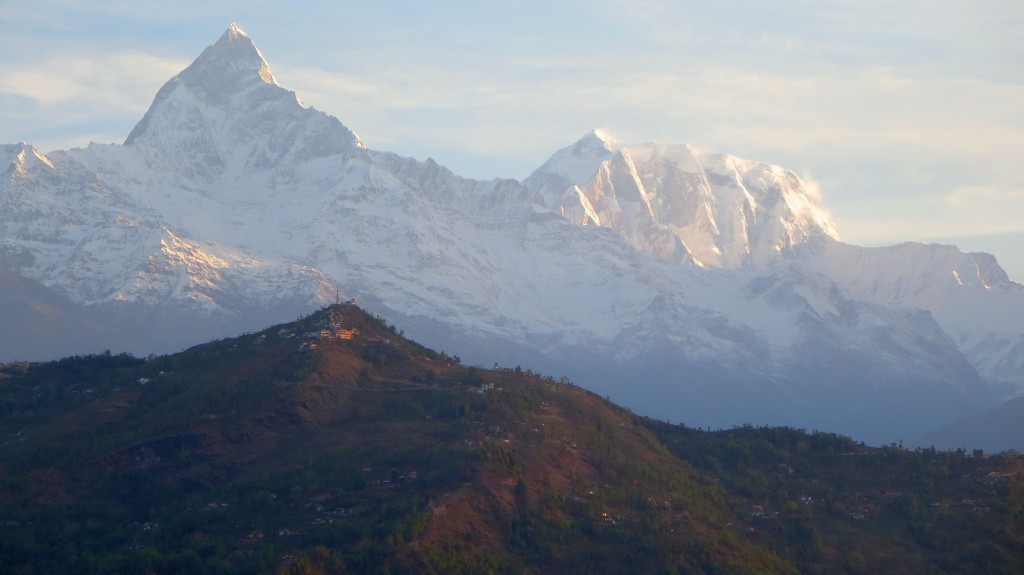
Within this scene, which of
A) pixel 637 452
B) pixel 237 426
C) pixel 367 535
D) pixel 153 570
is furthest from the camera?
pixel 637 452

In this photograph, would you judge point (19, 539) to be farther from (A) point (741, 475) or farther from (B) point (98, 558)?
(A) point (741, 475)

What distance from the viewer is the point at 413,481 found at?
376ft

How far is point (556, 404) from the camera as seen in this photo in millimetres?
139750

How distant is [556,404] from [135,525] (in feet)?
140

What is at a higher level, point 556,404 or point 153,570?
point 556,404

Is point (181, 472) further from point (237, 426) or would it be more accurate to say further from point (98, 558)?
point (98, 558)

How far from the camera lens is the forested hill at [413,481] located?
106 metres

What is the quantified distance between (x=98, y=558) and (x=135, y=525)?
9275 mm

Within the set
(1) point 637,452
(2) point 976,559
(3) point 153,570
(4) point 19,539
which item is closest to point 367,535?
(3) point 153,570

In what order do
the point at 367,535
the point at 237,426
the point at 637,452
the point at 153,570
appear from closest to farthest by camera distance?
the point at 153,570
the point at 367,535
the point at 237,426
the point at 637,452

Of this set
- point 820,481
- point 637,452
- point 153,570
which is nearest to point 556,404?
point 637,452

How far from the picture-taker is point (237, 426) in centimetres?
12400

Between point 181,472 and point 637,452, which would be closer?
point 181,472

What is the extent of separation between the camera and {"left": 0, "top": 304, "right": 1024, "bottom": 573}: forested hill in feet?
347
